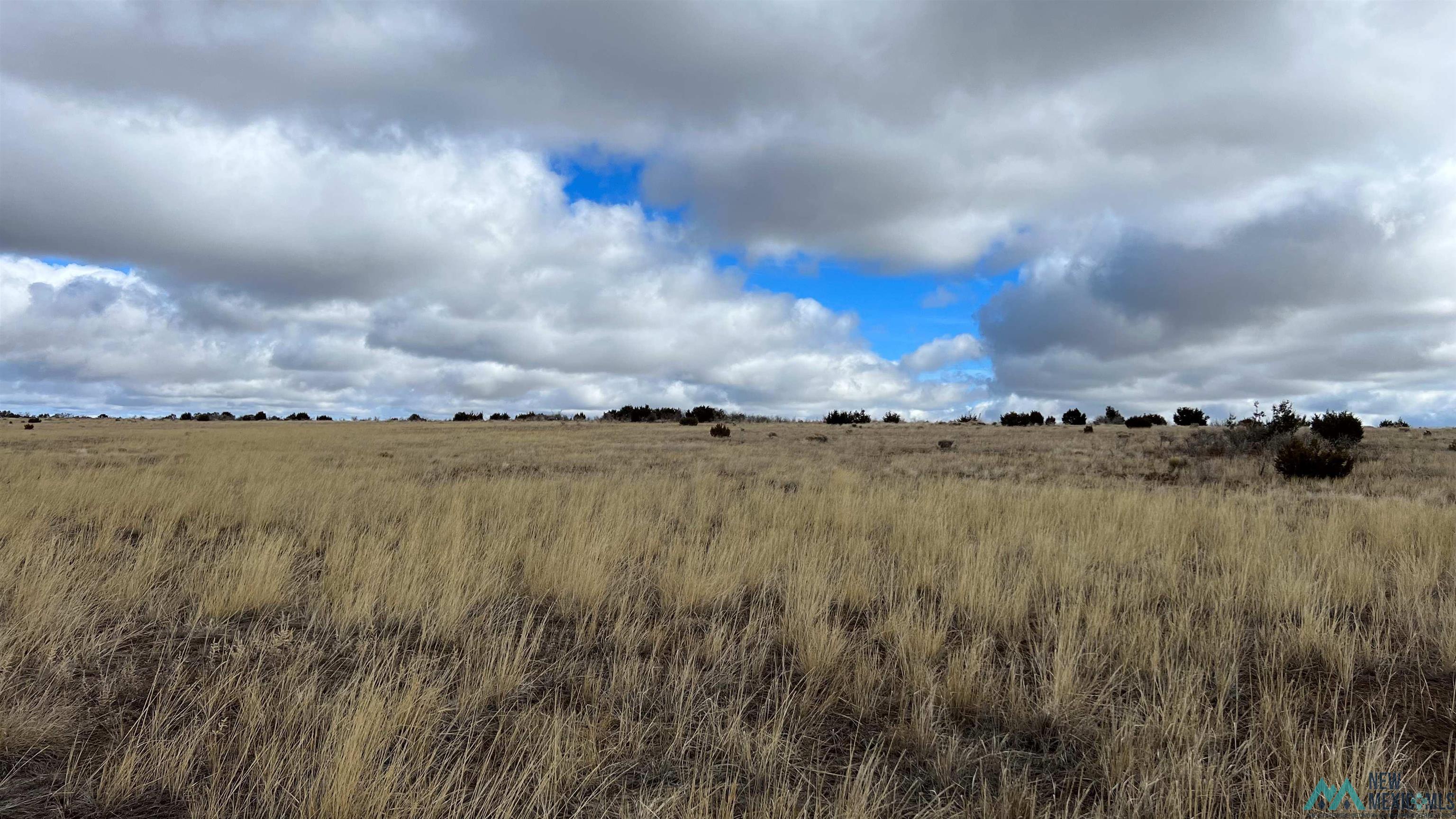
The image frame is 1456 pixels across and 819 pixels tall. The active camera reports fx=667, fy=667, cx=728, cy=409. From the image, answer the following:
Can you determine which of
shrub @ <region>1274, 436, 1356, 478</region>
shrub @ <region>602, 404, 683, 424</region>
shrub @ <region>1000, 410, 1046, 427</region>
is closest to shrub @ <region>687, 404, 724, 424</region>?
shrub @ <region>602, 404, 683, 424</region>

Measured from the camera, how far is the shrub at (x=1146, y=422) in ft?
130

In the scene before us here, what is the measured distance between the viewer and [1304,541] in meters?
8.45

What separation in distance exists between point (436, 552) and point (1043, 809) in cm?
666

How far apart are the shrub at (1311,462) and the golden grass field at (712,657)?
5553 millimetres

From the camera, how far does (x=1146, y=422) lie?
4041 centimetres

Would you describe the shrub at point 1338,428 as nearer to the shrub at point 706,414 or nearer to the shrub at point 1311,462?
the shrub at point 1311,462

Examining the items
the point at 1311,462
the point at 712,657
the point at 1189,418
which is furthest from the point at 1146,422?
the point at 712,657

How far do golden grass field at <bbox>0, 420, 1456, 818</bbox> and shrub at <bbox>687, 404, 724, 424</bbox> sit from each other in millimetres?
41896

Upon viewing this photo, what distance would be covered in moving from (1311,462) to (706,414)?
42.2 m

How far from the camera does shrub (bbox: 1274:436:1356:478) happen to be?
1599cm

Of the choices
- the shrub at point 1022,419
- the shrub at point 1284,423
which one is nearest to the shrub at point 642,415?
the shrub at point 1022,419

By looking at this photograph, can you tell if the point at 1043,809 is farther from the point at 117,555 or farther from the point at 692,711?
the point at 117,555

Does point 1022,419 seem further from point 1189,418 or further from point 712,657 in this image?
point 712,657

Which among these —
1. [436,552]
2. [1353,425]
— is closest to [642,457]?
→ [436,552]
